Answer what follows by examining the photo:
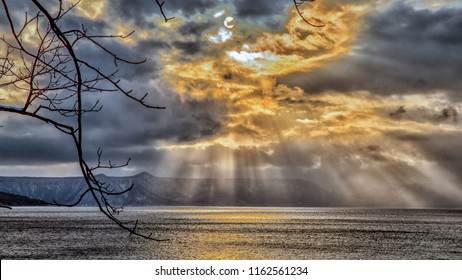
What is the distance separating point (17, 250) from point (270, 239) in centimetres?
5188

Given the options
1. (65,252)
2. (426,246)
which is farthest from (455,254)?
(65,252)

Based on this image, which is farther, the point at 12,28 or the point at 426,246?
the point at 426,246

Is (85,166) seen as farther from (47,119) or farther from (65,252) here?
(65,252)

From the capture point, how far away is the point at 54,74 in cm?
347

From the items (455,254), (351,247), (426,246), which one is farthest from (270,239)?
(455,254)

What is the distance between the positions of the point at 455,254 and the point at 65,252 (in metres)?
62.8

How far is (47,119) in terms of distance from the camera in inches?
124
